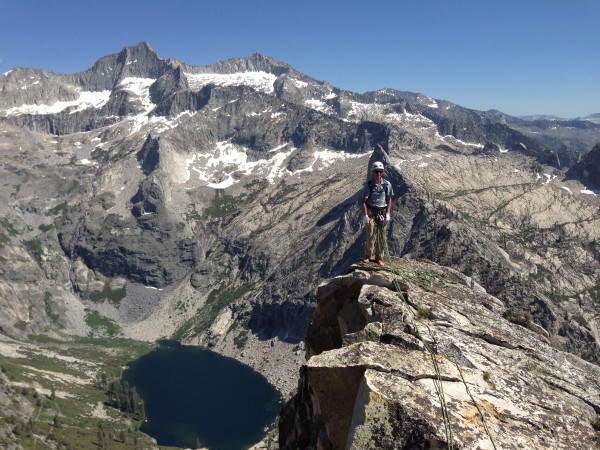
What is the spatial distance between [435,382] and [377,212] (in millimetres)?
12130

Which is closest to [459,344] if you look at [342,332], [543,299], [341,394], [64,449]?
[341,394]

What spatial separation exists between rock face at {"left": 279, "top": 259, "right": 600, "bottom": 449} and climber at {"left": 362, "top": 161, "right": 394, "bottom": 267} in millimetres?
2522

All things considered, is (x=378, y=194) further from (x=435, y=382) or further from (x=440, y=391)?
(x=440, y=391)

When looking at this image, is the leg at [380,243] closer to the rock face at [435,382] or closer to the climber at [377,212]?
the climber at [377,212]

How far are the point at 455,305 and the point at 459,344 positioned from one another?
4.49 meters

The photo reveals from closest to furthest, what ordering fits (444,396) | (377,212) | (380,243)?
1. (444,396)
2. (377,212)
3. (380,243)

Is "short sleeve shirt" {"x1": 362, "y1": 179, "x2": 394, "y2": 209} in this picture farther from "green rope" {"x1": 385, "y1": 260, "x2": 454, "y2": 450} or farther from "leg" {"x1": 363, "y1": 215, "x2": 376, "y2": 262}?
"green rope" {"x1": 385, "y1": 260, "x2": 454, "y2": 450}

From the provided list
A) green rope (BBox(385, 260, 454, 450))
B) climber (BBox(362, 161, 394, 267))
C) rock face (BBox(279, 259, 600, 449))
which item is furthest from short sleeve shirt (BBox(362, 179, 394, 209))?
green rope (BBox(385, 260, 454, 450))

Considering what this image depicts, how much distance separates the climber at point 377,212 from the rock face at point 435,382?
252 cm

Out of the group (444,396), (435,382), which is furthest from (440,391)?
(435,382)

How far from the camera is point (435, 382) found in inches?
572

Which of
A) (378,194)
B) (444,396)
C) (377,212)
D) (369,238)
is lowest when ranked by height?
(444,396)

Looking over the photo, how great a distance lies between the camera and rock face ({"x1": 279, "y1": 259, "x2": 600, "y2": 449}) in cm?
1305

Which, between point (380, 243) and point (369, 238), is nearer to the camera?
point (380, 243)
